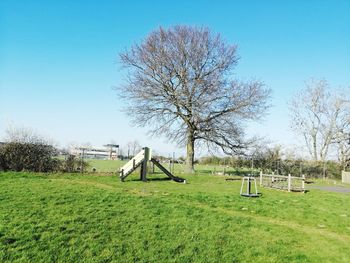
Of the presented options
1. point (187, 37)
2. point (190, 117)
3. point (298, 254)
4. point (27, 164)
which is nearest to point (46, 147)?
point (27, 164)

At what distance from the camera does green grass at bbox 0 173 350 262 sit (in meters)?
6.58

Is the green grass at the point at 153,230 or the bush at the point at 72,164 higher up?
the bush at the point at 72,164

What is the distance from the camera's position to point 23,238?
22.0 feet

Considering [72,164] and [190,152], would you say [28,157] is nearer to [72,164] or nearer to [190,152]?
[72,164]

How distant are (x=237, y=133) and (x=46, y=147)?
15.3 metres

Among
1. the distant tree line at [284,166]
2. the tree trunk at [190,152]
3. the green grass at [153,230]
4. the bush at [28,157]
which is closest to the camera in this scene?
the green grass at [153,230]

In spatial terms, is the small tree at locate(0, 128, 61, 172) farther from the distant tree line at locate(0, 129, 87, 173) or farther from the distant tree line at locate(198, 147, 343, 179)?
the distant tree line at locate(198, 147, 343, 179)

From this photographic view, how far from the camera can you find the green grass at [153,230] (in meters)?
6.58

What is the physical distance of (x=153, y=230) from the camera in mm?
7785

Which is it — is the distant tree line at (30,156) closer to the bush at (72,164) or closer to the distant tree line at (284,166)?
the bush at (72,164)

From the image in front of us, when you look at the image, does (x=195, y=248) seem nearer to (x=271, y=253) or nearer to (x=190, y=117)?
(x=271, y=253)

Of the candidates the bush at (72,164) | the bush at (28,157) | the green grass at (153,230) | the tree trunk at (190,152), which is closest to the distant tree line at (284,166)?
the tree trunk at (190,152)

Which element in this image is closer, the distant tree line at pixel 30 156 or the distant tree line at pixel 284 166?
the distant tree line at pixel 30 156

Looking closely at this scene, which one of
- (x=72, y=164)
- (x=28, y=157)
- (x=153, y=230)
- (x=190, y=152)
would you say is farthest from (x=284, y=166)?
(x=153, y=230)
